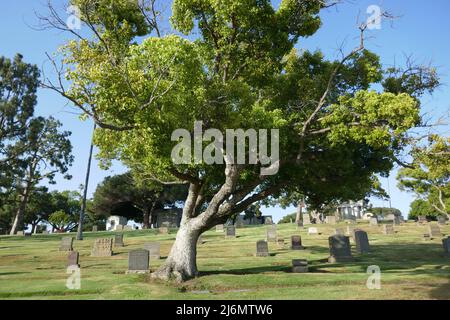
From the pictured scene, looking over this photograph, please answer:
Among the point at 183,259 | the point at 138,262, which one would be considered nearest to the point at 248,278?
the point at 183,259

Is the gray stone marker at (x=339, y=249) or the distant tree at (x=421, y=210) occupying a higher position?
the distant tree at (x=421, y=210)

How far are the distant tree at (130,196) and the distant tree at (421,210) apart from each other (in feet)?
138

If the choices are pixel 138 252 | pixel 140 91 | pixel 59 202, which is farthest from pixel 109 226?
pixel 140 91

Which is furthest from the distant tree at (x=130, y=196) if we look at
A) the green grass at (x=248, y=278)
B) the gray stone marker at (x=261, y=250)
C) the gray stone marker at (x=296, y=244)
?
the gray stone marker at (x=261, y=250)

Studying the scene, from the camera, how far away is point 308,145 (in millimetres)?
16594

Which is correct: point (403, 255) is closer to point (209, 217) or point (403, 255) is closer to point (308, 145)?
point (308, 145)

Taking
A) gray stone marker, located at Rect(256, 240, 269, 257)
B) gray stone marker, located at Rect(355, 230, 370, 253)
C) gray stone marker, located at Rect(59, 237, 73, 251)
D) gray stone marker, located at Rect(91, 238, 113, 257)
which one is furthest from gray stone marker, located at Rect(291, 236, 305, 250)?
gray stone marker, located at Rect(59, 237, 73, 251)

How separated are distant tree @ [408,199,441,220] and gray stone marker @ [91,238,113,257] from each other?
5599 cm

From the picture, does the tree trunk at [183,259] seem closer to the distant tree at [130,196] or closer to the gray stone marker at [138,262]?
the gray stone marker at [138,262]

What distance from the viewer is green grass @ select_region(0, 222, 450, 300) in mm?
11344

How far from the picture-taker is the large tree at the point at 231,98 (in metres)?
12.5

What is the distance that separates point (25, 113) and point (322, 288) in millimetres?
38959

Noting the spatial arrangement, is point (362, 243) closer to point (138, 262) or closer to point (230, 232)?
point (138, 262)

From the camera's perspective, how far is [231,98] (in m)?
13.9
